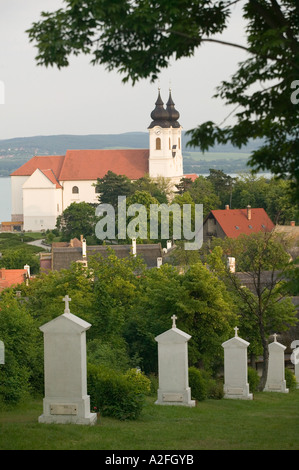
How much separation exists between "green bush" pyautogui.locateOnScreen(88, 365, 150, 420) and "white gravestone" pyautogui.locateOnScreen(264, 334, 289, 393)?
7.70 m

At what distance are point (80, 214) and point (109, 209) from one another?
19.2ft

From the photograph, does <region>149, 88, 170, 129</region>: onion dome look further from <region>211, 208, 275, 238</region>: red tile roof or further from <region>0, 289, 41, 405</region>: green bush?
<region>0, 289, 41, 405</region>: green bush

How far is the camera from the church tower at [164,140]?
328 feet

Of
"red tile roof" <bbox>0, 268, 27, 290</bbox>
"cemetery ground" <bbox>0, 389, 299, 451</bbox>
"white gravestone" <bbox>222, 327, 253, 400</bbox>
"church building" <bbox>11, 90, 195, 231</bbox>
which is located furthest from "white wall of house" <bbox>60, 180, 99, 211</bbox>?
"cemetery ground" <bbox>0, 389, 299, 451</bbox>

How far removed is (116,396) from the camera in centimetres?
1179

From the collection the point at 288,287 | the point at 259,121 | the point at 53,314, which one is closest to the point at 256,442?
the point at 288,287

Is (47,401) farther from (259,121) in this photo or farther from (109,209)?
(109,209)

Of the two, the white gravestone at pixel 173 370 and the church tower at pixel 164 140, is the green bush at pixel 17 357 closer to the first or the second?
the white gravestone at pixel 173 370

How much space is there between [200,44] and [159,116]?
91.3m

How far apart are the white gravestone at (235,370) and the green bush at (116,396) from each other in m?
4.27

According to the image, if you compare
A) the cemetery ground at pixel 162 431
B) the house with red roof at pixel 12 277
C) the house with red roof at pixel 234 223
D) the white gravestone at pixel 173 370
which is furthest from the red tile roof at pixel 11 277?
the cemetery ground at pixel 162 431

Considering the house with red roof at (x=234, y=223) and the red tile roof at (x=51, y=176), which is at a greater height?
the red tile roof at (x=51, y=176)

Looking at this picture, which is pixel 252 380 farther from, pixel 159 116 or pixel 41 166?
pixel 41 166

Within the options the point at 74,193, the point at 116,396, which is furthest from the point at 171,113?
the point at 116,396
